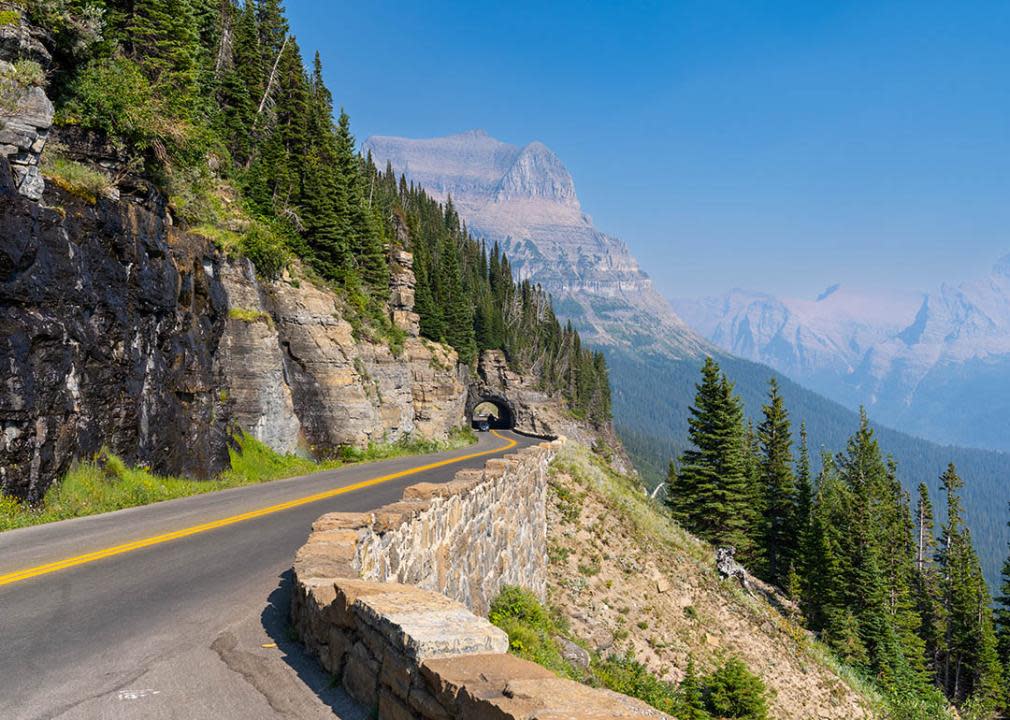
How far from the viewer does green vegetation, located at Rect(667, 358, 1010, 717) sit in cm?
4050

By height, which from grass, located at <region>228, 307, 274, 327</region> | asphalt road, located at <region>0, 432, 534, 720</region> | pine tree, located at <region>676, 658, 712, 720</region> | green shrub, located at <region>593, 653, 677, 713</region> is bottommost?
pine tree, located at <region>676, 658, 712, 720</region>

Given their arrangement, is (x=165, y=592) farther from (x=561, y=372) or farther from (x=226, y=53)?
(x=561, y=372)

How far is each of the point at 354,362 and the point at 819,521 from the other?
39956 millimetres

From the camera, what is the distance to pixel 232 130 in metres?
33.5

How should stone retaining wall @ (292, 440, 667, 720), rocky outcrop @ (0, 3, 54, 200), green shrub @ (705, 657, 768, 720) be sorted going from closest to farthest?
stone retaining wall @ (292, 440, 667, 720)
rocky outcrop @ (0, 3, 54, 200)
green shrub @ (705, 657, 768, 720)

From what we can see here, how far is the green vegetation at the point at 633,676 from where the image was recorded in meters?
13.0

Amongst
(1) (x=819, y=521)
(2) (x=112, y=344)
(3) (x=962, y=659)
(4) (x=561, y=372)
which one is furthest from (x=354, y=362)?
(4) (x=561, y=372)

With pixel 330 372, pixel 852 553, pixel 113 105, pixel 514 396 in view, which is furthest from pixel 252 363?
pixel 514 396

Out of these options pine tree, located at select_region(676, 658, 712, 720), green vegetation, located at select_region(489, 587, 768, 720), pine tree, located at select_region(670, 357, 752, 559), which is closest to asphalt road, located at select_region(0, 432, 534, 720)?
green vegetation, located at select_region(489, 587, 768, 720)

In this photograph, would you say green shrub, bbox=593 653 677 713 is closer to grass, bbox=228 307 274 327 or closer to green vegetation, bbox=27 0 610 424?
grass, bbox=228 307 274 327

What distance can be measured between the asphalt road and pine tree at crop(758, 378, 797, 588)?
5027 cm

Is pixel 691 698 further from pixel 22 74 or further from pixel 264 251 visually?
pixel 22 74

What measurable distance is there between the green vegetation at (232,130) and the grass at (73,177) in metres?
0.08

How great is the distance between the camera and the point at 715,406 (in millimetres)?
42750
